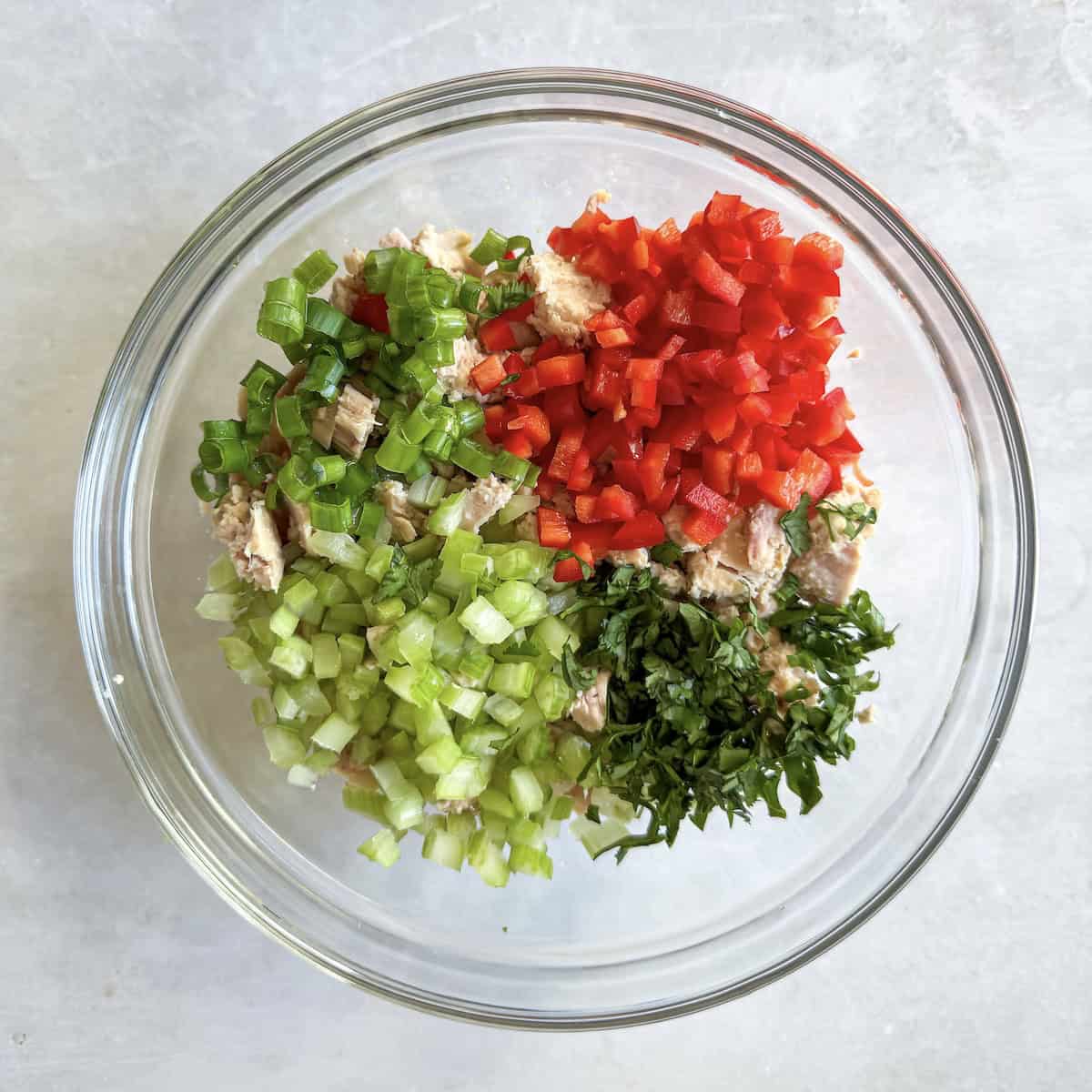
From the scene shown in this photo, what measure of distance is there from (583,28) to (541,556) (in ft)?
3.33

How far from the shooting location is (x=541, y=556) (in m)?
1.44

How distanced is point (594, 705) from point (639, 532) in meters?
0.28

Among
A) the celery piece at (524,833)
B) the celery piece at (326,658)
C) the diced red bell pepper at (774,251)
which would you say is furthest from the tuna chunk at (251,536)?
the diced red bell pepper at (774,251)

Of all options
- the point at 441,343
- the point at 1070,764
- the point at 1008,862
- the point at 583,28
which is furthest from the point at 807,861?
the point at 583,28

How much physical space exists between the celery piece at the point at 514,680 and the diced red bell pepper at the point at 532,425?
1.14ft

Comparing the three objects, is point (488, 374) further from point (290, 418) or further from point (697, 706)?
point (697, 706)

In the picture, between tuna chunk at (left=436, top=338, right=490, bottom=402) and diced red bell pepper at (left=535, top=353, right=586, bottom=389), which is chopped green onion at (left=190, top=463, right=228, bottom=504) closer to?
tuna chunk at (left=436, top=338, right=490, bottom=402)

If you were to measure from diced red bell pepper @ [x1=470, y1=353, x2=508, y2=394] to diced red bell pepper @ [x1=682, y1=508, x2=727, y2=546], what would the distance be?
1.21ft

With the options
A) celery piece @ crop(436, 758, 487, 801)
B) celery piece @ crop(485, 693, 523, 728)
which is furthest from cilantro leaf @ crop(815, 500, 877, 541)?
celery piece @ crop(436, 758, 487, 801)

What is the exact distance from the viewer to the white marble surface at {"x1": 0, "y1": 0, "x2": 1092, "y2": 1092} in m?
1.69

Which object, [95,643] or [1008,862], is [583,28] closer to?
[95,643]

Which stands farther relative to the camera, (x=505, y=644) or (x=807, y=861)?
(x=807, y=861)

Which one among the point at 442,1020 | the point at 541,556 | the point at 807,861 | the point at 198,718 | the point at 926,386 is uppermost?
the point at 926,386

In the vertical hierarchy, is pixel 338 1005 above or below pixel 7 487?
below
